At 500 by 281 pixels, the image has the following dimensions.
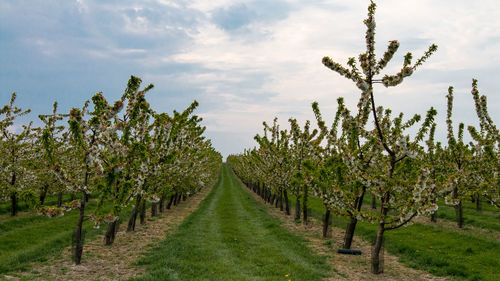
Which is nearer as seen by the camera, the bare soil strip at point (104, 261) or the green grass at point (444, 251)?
the bare soil strip at point (104, 261)

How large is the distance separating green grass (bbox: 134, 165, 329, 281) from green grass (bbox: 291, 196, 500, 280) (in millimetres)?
4530

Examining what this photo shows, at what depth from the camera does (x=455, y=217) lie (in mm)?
25109

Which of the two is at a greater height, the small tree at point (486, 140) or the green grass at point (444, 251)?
the small tree at point (486, 140)

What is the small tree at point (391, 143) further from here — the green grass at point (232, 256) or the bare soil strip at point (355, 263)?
the green grass at point (232, 256)

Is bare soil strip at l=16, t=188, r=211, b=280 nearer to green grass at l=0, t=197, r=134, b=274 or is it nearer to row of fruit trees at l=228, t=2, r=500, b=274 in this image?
green grass at l=0, t=197, r=134, b=274

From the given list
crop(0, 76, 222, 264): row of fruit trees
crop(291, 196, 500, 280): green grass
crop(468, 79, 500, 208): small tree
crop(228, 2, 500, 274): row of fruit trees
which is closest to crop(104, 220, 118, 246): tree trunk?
crop(0, 76, 222, 264): row of fruit trees

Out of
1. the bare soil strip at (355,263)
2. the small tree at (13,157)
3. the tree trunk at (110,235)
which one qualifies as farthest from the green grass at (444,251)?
the small tree at (13,157)

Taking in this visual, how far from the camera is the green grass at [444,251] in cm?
1208

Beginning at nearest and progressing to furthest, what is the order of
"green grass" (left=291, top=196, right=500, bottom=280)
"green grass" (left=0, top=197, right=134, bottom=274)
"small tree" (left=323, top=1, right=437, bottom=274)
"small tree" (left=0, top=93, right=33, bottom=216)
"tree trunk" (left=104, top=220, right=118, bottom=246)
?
"small tree" (left=323, top=1, right=437, bottom=274) → "green grass" (left=0, top=197, right=134, bottom=274) → "green grass" (left=291, top=196, right=500, bottom=280) → "tree trunk" (left=104, top=220, right=118, bottom=246) → "small tree" (left=0, top=93, right=33, bottom=216)

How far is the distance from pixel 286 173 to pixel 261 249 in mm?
11621

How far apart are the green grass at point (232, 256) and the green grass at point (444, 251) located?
453cm

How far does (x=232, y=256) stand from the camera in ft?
43.1

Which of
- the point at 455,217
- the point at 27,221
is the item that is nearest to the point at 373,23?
the point at 455,217

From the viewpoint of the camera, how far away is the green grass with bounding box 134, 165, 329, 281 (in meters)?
10.5
